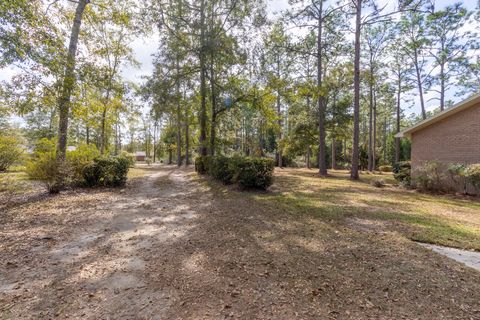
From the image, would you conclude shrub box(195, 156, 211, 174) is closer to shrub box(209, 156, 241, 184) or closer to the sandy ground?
shrub box(209, 156, 241, 184)

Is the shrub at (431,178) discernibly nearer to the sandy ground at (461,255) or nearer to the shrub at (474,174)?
the shrub at (474,174)

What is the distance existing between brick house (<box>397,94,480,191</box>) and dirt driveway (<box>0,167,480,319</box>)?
361 inches

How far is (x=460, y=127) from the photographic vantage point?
32.9 feet

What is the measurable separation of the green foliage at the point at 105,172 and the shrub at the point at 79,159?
0.57 feet

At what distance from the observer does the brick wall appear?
31.4 feet

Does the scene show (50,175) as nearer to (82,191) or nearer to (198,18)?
(82,191)

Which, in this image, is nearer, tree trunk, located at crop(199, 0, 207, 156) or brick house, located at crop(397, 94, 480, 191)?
brick house, located at crop(397, 94, 480, 191)

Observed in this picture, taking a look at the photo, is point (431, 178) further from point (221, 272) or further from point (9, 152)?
point (9, 152)

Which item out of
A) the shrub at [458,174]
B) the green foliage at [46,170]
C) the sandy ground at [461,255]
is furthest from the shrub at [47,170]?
the shrub at [458,174]

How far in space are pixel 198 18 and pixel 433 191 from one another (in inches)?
548

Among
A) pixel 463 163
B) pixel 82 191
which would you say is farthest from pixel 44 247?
pixel 463 163

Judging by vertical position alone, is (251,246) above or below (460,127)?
below

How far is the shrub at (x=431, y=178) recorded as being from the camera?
396 inches

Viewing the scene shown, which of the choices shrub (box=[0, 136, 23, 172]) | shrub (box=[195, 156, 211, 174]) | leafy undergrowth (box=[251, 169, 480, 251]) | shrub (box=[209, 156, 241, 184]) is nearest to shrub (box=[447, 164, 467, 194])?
leafy undergrowth (box=[251, 169, 480, 251])
